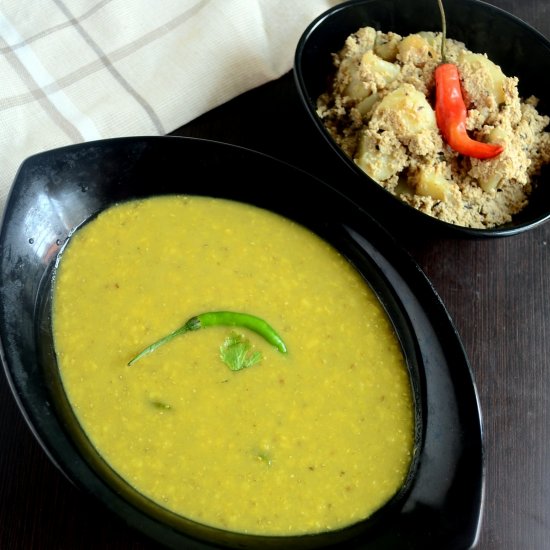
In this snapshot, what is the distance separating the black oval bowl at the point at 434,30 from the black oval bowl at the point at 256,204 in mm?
182

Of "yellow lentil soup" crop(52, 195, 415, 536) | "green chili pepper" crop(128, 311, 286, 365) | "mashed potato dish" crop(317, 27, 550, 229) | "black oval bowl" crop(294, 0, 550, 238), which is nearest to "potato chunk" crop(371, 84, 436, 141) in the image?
"mashed potato dish" crop(317, 27, 550, 229)

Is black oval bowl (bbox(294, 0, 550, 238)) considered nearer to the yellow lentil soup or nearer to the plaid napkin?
the plaid napkin

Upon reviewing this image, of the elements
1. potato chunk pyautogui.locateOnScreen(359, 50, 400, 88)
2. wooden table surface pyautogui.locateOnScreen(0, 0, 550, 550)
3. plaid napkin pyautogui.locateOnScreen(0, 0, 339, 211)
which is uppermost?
plaid napkin pyautogui.locateOnScreen(0, 0, 339, 211)

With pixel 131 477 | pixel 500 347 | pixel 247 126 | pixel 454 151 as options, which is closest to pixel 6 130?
pixel 247 126

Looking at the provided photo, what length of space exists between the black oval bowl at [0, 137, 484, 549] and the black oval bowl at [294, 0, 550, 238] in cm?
18

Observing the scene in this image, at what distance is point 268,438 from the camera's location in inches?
67.8

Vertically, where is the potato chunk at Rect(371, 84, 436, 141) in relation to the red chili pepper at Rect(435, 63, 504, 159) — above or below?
above

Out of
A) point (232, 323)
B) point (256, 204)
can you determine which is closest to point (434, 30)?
point (256, 204)

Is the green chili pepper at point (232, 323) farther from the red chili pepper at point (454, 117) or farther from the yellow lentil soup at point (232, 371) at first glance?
the red chili pepper at point (454, 117)

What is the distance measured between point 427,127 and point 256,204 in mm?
491

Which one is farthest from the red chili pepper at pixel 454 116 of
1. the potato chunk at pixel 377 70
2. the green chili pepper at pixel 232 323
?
the green chili pepper at pixel 232 323

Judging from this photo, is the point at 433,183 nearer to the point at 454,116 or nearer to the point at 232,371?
the point at 454,116

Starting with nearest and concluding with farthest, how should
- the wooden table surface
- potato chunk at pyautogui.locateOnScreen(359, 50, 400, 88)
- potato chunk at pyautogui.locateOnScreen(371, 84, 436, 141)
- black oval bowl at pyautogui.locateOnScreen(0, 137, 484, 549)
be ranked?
black oval bowl at pyautogui.locateOnScreen(0, 137, 484, 549)
the wooden table surface
potato chunk at pyautogui.locateOnScreen(371, 84, 436, 141)
potato chunk at pyautogui.locateOnScreen(359, 50, 400, 88)

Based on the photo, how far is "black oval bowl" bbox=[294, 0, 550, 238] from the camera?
2.10 meters
